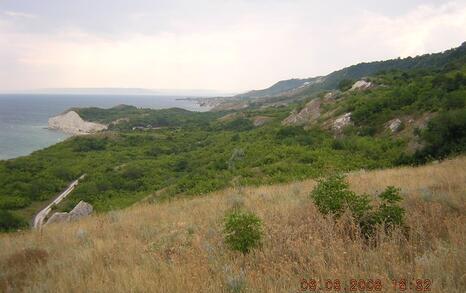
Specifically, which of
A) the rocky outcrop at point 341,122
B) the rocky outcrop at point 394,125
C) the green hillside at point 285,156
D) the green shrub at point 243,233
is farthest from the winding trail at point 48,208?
the rocky outcrop at point 341,122

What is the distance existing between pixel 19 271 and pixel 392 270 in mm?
5730

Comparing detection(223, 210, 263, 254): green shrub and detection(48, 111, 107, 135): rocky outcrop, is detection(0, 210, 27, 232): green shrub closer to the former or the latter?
detection(223, 210, 263, 254): green shrub

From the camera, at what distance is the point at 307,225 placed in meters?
5.59

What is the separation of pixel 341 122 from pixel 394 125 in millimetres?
7049

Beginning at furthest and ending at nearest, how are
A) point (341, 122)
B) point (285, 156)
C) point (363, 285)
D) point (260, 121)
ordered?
point (260, 121)
point (341, 122)
point (285, 156)
point (363, 285)

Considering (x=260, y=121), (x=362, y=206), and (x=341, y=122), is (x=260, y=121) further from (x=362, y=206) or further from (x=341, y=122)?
(x=362, y=206)

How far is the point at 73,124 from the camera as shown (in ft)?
414

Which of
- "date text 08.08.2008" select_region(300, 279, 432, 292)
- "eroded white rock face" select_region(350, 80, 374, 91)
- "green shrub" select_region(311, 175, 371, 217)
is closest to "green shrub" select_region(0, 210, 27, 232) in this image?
"green shrub" select_region(311, 175, 371, 217)

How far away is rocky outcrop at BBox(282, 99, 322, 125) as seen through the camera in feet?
150

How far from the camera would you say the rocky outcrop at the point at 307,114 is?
45775 mm

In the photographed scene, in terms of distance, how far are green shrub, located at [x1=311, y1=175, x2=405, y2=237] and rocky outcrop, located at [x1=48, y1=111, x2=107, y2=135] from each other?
11743 centimetres

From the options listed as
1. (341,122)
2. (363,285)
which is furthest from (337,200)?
(341,122)

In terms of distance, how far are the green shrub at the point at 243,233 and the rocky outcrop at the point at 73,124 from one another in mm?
117718

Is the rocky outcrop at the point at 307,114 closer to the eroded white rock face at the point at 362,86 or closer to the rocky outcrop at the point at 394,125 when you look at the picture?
the eroded white rock face at the point at 362,86
